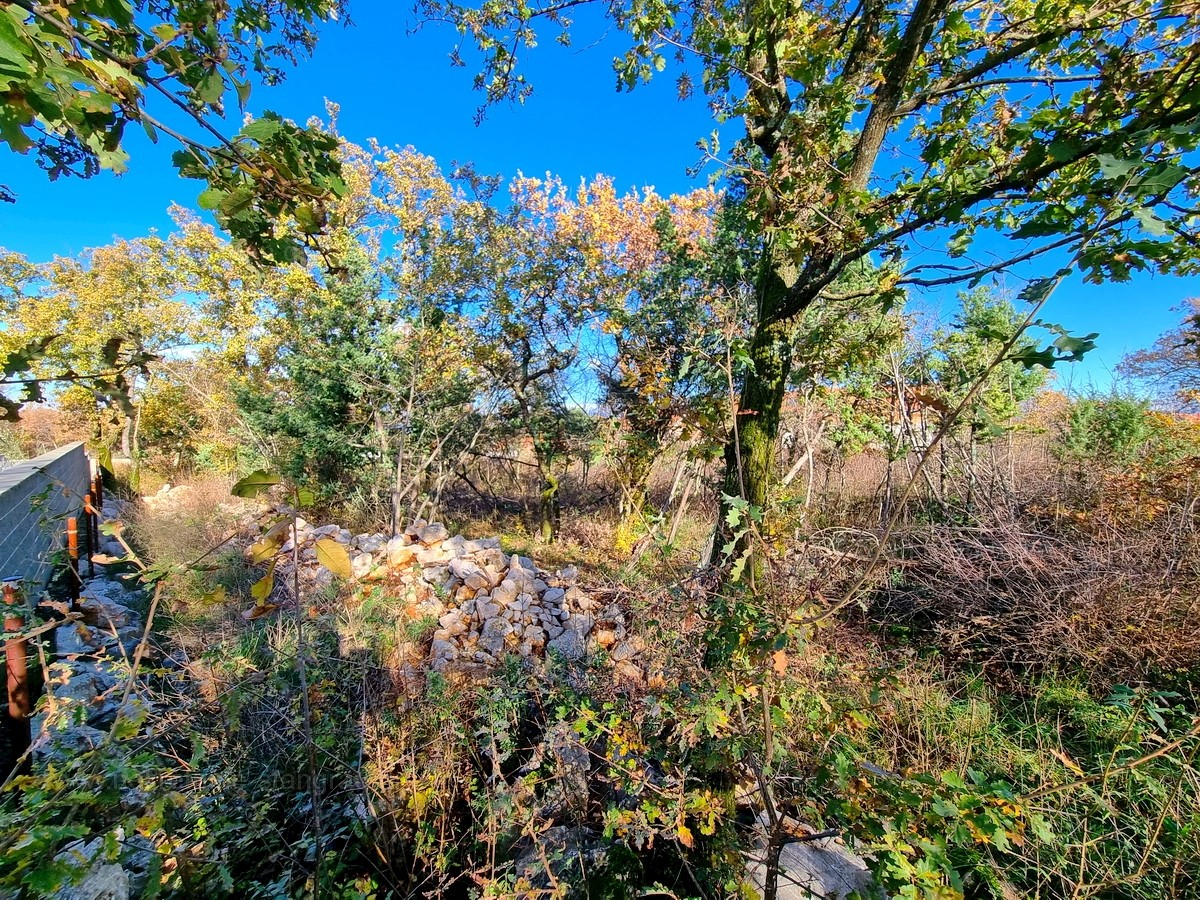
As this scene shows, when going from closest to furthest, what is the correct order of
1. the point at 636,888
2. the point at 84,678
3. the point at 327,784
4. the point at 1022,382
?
the point at 636,888 < the point at 327,784 < the point at 84,678 < the point at 1022,382

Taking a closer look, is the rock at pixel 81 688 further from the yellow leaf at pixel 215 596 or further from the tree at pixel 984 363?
the tree at pixel 984 363

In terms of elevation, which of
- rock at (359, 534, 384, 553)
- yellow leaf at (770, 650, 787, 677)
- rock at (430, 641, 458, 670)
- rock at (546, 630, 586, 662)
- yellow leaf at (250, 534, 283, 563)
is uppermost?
yellow leaf at (250, 534, 283, 563)

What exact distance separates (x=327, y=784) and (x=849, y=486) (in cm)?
784

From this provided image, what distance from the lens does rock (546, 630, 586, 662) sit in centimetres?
409

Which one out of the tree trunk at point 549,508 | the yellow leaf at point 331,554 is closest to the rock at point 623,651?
the yellow leaf at point 331,554

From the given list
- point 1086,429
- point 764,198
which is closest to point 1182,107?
point 764,198

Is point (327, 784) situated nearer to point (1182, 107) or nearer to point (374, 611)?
point (374, 611)

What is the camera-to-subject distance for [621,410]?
27.2ft

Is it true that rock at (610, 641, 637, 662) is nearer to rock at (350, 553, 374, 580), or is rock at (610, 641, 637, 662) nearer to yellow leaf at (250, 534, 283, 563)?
rock at (350, 553, 374, 580)

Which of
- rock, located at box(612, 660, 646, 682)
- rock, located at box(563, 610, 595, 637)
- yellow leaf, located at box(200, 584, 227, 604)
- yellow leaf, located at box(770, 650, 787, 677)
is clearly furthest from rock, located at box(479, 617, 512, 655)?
yellow leaf, located at box(200, 584, 227, 604)

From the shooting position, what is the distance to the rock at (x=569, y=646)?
4091mm

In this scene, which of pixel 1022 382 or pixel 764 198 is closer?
pixel 764 198

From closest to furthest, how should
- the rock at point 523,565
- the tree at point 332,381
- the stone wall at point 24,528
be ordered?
1. the stone wall at point 24,528
2. the rock at point 523,565
3. the tree at point 332,381

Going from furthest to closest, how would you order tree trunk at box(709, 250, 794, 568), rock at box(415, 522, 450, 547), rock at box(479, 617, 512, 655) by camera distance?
rock at box(415, 522, 450, 547) < rock at box(479, 617, 512, 655) < tree trunk at box(709, 250, 794, 568)
